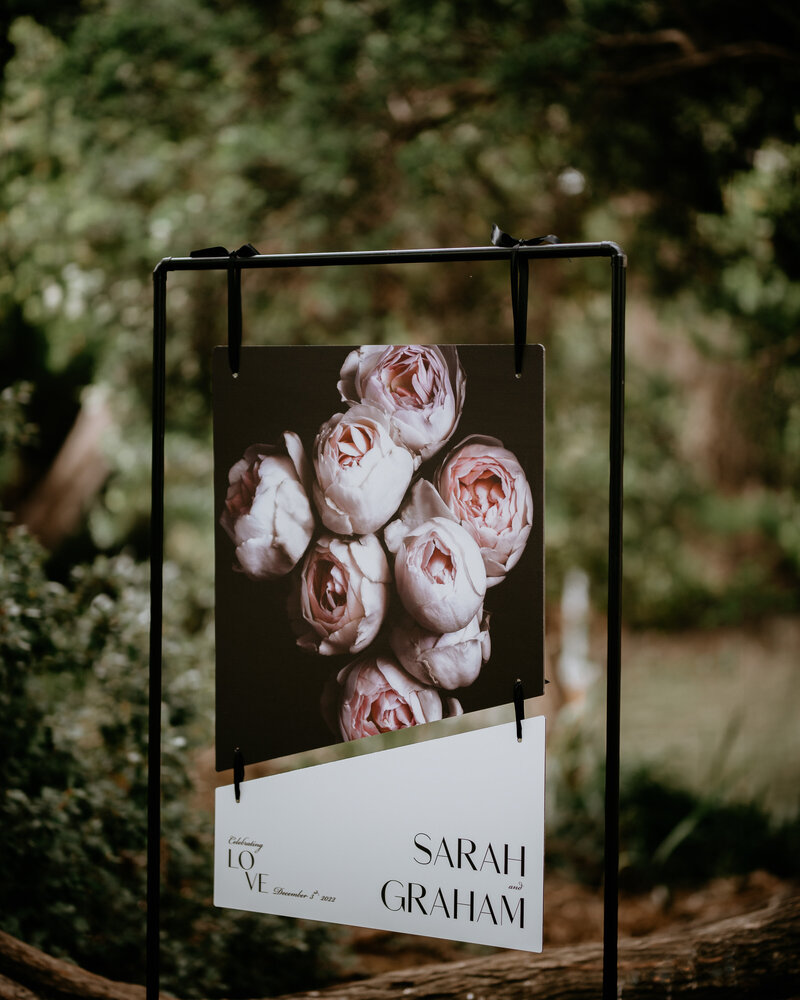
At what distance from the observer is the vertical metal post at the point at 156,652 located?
1.36 metres

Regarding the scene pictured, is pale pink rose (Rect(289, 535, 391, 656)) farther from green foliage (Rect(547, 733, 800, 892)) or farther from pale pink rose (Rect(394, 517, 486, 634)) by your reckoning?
green foliage (Rect(547, 733, 800, 892))

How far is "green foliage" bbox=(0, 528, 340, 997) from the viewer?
197 centimetres

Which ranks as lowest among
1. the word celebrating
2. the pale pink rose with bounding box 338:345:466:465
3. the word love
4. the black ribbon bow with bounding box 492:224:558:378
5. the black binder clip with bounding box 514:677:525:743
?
the word celebrating

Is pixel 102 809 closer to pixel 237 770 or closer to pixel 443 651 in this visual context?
pixel 237 770

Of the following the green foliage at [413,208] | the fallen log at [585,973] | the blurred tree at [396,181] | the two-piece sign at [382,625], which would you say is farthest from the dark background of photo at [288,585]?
the blurred tree at [396,181]

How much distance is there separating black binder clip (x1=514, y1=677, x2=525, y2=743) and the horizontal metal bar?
597mm

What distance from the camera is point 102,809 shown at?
2.10 metres

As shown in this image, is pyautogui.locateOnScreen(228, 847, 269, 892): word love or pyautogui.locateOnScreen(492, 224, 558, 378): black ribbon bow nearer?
pyautogui.locateOnScreen(492, 224, 558, 378): black ribbon bow

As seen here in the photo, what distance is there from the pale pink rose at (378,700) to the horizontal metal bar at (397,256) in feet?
1.91

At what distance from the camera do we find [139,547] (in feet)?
10.1

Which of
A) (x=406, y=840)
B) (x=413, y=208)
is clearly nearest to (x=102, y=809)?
(x=406, y=840)

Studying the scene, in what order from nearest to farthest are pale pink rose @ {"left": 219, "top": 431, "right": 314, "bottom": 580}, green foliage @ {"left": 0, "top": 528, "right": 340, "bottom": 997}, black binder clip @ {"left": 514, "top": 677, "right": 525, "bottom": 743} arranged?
black binder clip @ {"left": 514, "top": 677, "right": 525, "bottom": 743} < pale pink rose @ {"left": 219, "top": 431, "right": 314, "bottom": 580} < green foliage @ {"left": 0, "top": 528, "right": 340, "bottom": 997}

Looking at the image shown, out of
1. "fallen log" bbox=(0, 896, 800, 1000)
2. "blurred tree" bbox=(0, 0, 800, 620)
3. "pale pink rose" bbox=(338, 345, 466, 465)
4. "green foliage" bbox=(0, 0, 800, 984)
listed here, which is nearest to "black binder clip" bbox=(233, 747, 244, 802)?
"pale pink rose" bbox=(338, 345, 466, 465)

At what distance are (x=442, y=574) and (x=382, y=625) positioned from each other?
0.38 ft
